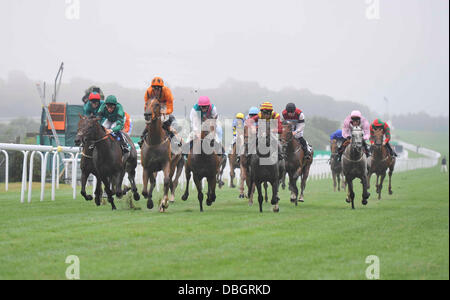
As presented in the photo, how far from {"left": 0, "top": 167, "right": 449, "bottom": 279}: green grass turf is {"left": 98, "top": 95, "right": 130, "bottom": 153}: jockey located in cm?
138

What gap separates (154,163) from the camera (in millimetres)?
12742

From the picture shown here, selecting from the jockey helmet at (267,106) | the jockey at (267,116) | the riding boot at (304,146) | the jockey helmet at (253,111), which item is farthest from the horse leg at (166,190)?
the jockey helmet at (253,111)

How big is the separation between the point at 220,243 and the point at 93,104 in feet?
20.3

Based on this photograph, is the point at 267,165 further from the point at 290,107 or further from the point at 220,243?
the point at 220,243

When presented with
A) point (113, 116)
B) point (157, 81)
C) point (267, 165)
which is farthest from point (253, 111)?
point (157, 81)

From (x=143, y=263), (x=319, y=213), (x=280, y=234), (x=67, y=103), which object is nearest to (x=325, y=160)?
(x=67, y=103)

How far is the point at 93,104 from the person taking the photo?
13.7 metres

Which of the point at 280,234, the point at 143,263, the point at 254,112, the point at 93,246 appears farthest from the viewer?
the point at 254,112

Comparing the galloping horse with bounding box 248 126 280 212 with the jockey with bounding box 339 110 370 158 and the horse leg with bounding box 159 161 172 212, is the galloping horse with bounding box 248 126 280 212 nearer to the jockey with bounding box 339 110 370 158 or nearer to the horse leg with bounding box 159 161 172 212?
the horse leg with bounding box 159 161 172 212

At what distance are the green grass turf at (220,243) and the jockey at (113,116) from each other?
4.52 feet

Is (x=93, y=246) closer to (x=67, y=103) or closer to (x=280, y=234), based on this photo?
(x=280, y=234)

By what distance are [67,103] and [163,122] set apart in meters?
15.7

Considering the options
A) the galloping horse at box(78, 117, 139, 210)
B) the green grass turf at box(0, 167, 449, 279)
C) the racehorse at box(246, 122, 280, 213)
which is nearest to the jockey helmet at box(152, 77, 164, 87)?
the galloping horse at box(78, 117, 139, 210)

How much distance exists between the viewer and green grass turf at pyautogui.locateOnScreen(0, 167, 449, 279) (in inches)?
260
